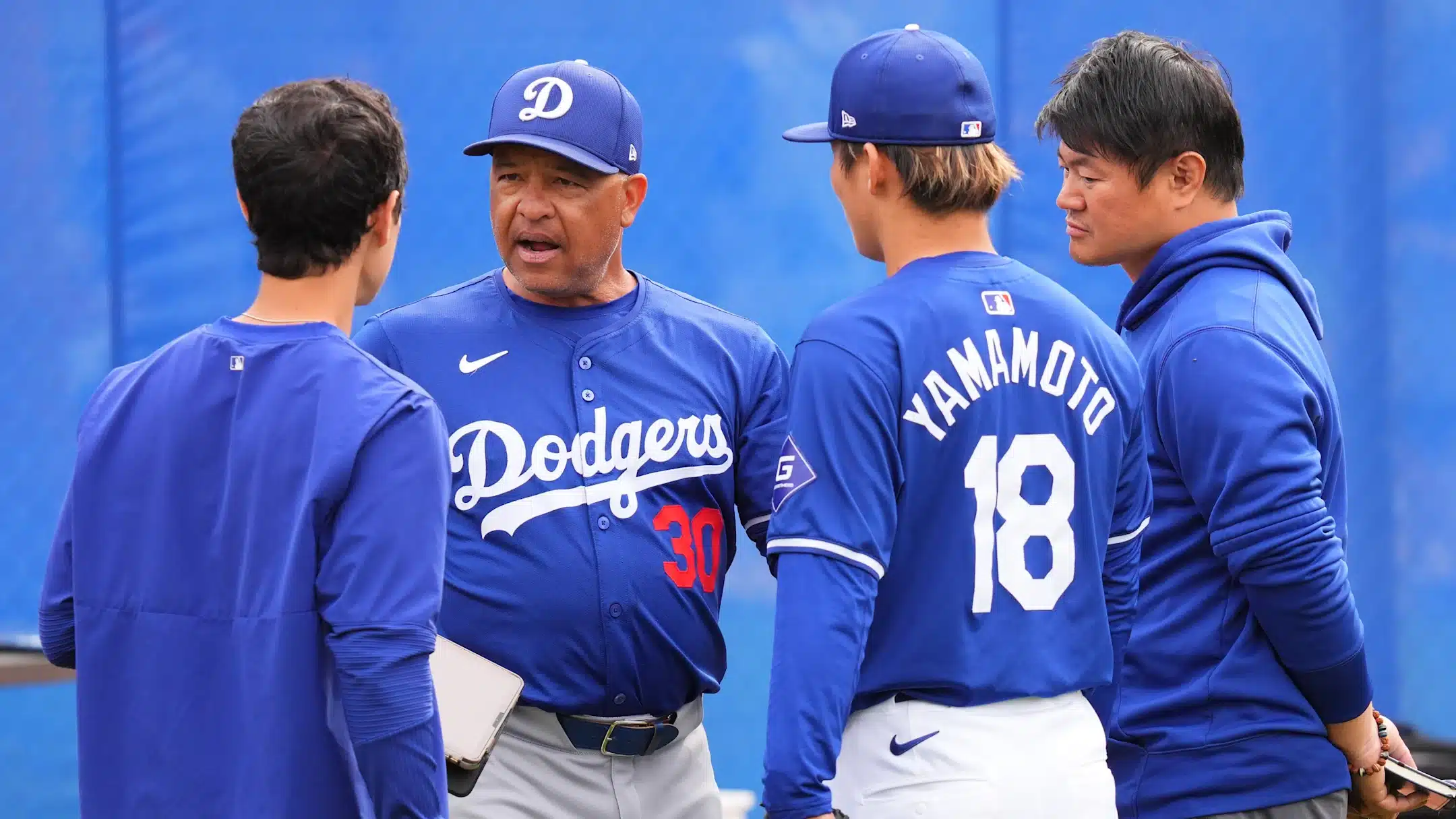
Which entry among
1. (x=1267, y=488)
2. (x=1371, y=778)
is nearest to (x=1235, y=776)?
(x=1371, y=778)

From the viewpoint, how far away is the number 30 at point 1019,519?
5.68 ft

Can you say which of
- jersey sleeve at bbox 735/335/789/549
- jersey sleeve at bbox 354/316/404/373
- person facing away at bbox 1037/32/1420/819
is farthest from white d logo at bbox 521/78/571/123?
person facing away at bbox 1037/32/1420/819

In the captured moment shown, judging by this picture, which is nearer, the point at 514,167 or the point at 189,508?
the point at 189,508

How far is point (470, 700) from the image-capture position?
1.91m

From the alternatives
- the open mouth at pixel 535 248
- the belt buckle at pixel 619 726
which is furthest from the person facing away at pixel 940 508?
the open mouth at pixel 535 248

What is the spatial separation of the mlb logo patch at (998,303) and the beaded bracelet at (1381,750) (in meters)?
0.86

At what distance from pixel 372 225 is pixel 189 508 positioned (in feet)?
1.19

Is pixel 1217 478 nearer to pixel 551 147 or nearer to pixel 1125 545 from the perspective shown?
pixel 1125 545

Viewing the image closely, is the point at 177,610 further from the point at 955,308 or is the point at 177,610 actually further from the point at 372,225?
the point at 955,308

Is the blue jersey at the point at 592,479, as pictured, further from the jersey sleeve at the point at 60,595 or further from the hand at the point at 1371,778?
the hand at the point at 1371,778

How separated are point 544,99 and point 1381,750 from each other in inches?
60.9

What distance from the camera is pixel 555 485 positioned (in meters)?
2.18

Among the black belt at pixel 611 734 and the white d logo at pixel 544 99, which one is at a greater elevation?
the white d logo at pixel 544 99

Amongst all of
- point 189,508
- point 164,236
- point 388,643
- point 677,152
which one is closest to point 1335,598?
point 388,643
